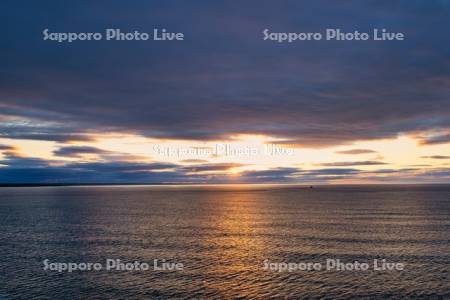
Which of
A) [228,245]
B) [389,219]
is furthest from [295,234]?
[389,219]

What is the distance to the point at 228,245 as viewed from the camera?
78.9 meters

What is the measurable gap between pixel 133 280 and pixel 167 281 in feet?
14.9

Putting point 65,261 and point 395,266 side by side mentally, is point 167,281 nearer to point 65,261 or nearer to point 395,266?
point 65,261

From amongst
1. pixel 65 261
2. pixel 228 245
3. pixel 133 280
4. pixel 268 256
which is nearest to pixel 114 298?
pixel 133 280

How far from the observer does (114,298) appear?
4622cm

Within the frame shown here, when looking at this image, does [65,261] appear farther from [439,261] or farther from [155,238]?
[439,261]

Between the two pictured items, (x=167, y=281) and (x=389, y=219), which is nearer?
(x=167, y=281)

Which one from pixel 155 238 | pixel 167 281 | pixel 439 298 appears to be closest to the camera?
pixel 439 298

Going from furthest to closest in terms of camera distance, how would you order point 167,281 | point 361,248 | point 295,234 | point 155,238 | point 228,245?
point 295,234, point 155,238, point 228,245, point 361,248, point 167,281

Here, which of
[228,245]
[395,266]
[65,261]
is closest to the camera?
[395,266]

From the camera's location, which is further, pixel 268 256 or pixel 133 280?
pixel 268 256

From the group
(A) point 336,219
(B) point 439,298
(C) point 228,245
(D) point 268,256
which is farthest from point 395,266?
(A) point 336,219

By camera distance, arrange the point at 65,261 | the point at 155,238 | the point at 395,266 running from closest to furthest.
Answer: the point at 395,266, the point at 65,261, the point at 155,238

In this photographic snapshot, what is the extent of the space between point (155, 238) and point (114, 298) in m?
38.5
